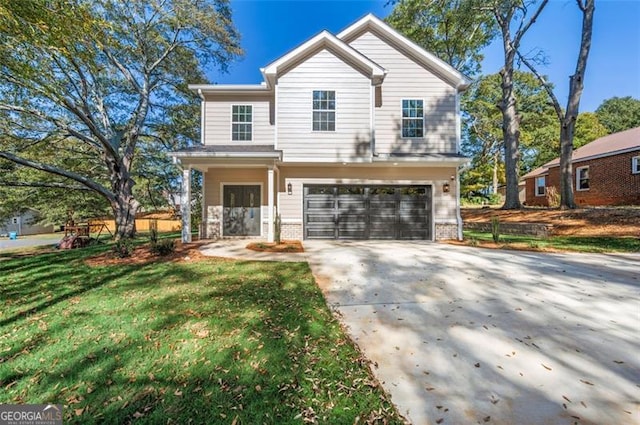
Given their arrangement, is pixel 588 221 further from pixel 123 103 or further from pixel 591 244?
pixel 123 103

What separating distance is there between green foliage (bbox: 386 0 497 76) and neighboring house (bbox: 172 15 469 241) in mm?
6342

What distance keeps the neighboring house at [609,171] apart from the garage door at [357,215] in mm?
14742

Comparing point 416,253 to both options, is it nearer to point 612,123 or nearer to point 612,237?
point 612,237

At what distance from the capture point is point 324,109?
31.5ft

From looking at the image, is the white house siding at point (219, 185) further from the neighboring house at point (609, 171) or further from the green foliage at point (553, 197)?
the neighboring house at point (609, 171)

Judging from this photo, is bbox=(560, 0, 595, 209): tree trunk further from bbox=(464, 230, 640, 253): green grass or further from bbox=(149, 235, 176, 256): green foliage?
bbox=(149, 235, 176, 256): green foliage

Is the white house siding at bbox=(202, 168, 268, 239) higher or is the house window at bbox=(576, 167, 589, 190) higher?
the house window at bbox=(576, 167, 589, 190)

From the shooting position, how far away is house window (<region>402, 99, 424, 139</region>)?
10461 millimetres

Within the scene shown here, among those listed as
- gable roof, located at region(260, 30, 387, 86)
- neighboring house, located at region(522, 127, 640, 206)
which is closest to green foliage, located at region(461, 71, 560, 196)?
neighboring house, located at region(522, 127, 640, 206)

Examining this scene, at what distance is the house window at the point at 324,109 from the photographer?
959 cm

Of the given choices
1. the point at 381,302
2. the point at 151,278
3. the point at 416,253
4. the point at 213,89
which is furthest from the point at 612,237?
the point at 213,89

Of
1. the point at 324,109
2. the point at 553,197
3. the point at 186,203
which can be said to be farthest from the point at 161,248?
the point at 553,197

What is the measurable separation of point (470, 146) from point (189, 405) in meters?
35.5

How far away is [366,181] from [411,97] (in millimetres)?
3667
